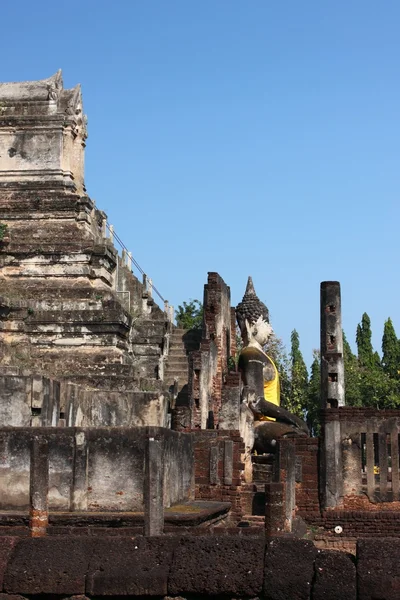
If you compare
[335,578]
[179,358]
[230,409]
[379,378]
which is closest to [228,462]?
[230,409]

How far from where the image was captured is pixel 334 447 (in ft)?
56.6

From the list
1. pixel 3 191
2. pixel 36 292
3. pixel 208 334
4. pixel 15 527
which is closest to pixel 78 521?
pixel 15 527

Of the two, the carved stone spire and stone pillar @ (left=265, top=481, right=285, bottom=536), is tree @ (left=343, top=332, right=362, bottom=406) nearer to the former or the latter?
the carved stone spire

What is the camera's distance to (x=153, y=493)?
10688 millimetres

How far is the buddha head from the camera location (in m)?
22.9

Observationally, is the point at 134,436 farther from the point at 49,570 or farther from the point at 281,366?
the point at 281,366

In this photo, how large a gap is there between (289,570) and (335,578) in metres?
0.34

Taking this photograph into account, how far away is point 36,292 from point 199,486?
795cm

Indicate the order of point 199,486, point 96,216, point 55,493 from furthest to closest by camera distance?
point 96,216
point 199,486
point 55,493

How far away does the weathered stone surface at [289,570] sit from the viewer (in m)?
7.93

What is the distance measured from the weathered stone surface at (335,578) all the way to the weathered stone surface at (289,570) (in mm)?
57

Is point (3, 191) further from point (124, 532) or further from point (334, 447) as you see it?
→ point (124, 532)

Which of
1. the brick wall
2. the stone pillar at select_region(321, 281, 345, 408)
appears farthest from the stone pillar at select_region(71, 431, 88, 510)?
the stone pillar at select_region(321, 281, 345, 408)

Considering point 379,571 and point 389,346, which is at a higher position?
point 389,346
